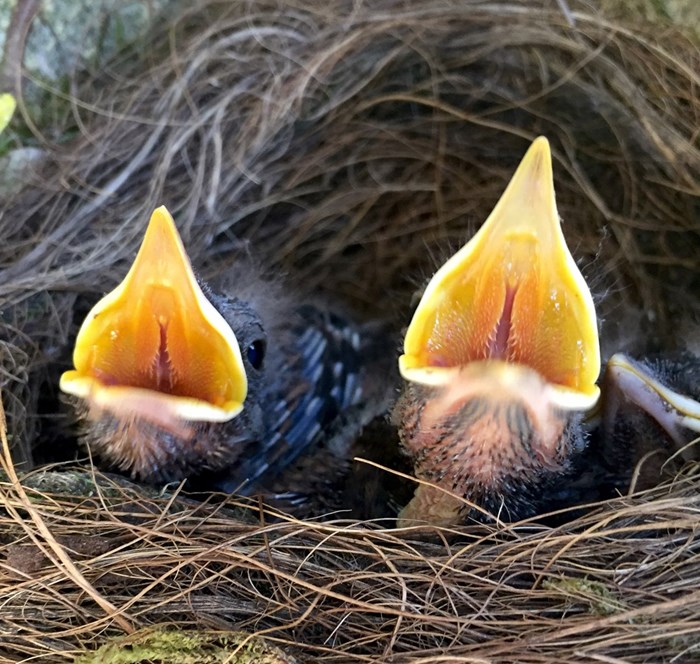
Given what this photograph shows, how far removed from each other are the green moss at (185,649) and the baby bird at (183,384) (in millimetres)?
219

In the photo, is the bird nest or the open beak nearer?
the bird nest

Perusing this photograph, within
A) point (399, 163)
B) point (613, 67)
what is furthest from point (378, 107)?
point (613, 67)

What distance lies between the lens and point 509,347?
0.78m

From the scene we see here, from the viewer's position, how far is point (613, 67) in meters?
1.20

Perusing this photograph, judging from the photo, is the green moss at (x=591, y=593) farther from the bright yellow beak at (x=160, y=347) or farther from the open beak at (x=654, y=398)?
the bright yellow beak at (x=160, y=347)

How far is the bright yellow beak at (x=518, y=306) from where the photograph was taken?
73cm

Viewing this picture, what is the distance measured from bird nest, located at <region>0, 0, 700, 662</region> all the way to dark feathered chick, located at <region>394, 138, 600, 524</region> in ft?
0.43

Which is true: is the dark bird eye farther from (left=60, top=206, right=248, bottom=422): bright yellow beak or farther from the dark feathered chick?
the dark feathered chick

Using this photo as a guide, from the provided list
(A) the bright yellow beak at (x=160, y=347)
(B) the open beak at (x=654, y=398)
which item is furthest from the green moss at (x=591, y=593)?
(A) the bright yellow beak at (x=160, y=347)

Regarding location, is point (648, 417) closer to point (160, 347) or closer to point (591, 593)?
point (591, 593)

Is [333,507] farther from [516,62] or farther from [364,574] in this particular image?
[516,62]

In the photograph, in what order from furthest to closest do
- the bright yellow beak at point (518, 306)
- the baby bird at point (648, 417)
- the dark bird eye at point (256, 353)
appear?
the dark bird eye at point (256, 353) → the baby bird at point (648, 417) → the bright yellow beak at point (518, 306)

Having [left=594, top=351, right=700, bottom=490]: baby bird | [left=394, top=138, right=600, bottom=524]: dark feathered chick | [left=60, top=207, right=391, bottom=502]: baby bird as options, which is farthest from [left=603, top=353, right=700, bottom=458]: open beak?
[left=60, top=207, right=391, bottom=502]: baby bird

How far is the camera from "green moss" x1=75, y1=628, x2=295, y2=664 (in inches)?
30.6
